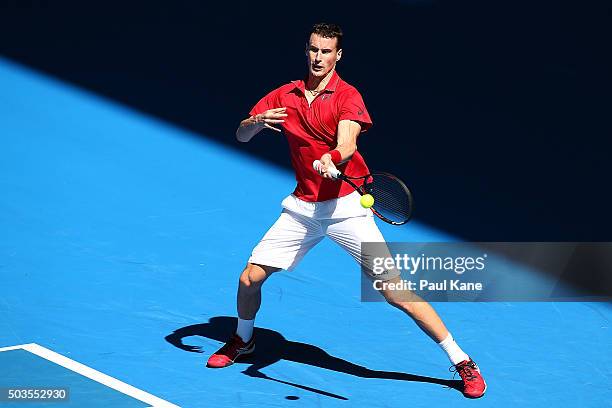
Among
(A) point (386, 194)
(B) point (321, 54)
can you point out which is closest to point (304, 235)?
(A) point (386, 194)

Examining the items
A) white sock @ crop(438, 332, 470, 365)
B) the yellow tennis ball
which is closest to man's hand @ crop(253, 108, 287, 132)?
the yellow tennis ball

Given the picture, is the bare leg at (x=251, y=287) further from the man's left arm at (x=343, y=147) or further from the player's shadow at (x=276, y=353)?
the man's left arm at (x=343, y=147)

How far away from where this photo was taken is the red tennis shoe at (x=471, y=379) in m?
8.69

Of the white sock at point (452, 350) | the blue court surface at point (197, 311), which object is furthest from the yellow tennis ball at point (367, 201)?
the blue court surface at point (197, 311)

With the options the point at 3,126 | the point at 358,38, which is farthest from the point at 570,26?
the point at 3,126

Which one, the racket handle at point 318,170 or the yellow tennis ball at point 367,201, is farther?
the yellow tennis ball at point 367,201

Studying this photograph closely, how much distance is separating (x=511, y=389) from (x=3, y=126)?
7.05 meters

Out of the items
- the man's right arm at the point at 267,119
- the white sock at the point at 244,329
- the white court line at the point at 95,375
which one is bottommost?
the white court line at the point at 95,375

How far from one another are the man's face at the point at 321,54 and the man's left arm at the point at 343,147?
428mm

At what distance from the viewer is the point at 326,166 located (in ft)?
26.5

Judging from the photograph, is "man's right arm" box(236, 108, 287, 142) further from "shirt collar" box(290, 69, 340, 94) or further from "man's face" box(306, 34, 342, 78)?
"man's face" box(306, 34, 342, 78)

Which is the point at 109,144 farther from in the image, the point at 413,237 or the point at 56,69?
the point at 413,237

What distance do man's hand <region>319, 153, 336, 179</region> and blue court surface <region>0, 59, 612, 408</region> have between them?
156 cm

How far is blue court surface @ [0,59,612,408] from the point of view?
877cm
